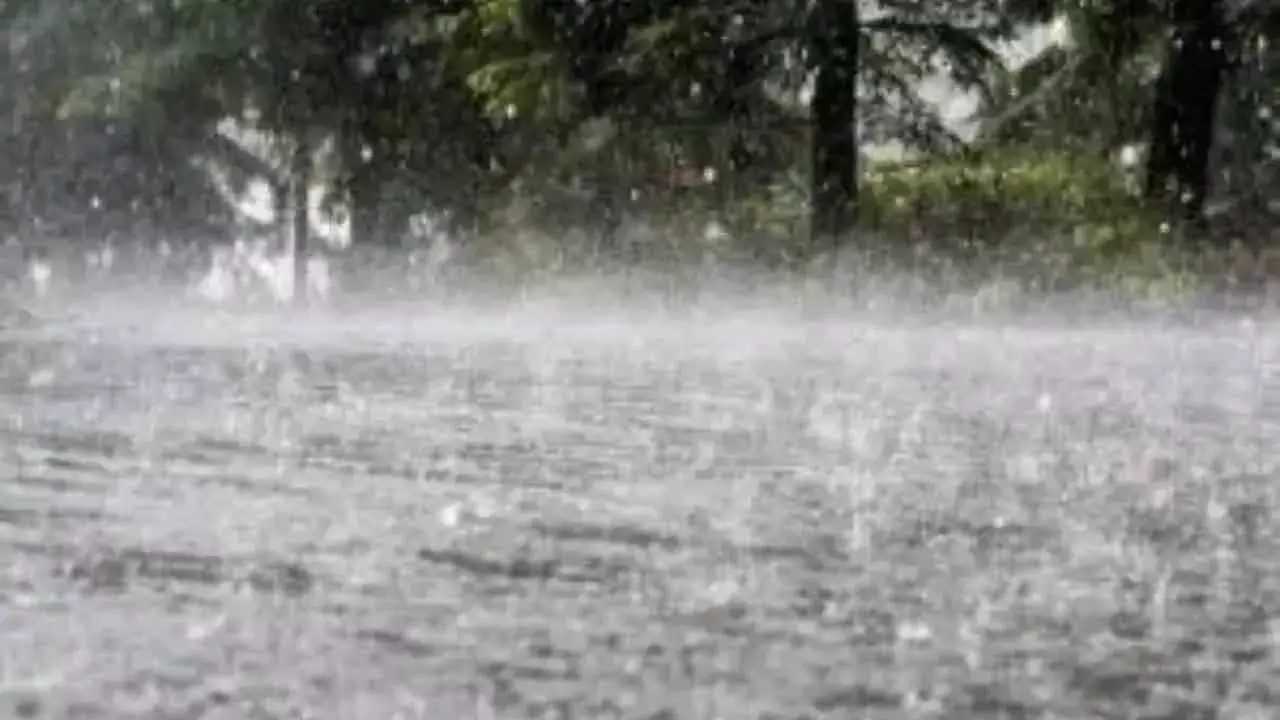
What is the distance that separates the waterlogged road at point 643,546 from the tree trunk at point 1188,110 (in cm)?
935

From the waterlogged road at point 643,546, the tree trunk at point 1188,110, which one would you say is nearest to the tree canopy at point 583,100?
the tree trunk at point 1188,110

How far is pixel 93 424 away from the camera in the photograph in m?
11.2

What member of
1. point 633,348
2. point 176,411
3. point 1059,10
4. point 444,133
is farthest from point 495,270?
point 176,411

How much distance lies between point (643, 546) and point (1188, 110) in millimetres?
17886

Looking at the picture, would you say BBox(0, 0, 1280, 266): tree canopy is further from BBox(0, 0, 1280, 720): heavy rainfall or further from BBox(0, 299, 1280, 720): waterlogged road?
BBox(0, 299, 1280, 720): waterlogged road

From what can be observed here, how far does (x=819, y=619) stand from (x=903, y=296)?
16.6 meters

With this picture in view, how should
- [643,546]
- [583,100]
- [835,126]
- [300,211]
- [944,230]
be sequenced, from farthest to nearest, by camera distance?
[300,211] → [583,100] → [835,126] → [944,230] → [643,546]

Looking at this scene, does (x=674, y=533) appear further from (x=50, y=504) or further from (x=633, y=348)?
(x=633, y=348)

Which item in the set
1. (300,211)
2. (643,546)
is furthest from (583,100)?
(643,546)

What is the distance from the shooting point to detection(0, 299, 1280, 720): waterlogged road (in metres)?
4.87

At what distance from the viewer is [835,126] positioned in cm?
2472

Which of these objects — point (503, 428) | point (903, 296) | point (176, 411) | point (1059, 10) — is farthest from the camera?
point (1059, 10)

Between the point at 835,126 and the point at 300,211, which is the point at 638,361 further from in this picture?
the point at 300,211

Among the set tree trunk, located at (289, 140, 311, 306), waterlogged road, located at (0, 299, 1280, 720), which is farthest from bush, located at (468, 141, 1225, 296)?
waterlogged road, located at (0, 299, 1280, 720)
